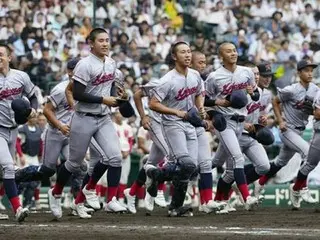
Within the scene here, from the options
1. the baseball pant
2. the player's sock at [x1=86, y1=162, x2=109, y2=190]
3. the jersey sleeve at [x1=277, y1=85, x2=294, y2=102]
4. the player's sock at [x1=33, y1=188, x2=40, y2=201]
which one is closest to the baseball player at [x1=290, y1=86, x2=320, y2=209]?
the jersey sleeve at [x1=277, y1=85, x2=294, y2=102]

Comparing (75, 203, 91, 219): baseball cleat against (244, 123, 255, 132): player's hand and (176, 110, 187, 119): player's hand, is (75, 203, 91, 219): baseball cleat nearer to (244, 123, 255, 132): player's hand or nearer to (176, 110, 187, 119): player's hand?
(176, 110, 187, 119): player's hand

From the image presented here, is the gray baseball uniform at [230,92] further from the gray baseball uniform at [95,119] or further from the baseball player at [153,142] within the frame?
the gray baseball uniform at [95,119]

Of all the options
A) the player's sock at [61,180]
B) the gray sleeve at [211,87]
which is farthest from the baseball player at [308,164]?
the player's sock at [61,180]

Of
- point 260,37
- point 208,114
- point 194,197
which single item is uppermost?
point 260,37

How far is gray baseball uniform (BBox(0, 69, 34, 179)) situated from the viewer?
1369cm

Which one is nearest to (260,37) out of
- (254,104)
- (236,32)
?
(236,32)

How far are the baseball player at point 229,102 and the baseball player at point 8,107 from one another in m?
2.51

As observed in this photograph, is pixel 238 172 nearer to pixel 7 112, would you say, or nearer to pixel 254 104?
pixel 254 104

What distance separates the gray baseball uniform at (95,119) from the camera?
45.9 ft

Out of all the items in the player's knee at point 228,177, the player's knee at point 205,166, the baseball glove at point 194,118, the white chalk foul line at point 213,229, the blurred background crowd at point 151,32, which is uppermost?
the blurred background crowd at point 151,32

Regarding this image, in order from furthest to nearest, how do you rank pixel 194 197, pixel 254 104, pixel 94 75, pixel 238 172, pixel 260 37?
pixel 260 37, pixel 194 197, pixel 254 104, pixel 238 172, pixel 94 75

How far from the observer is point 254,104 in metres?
16.5

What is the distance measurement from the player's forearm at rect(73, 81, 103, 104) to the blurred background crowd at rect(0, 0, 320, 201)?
8.52m

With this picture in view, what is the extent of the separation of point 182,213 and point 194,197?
6.69m
